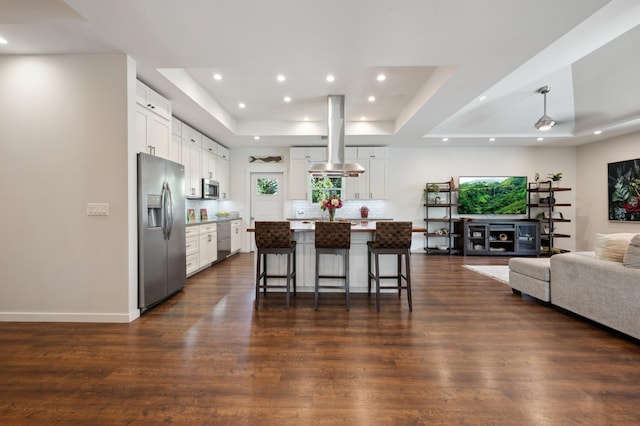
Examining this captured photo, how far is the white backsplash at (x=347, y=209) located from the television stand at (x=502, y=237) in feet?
6.74

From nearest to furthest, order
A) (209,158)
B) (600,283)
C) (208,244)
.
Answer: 1. (600,283)
2. (208,244)
3. (209,158)

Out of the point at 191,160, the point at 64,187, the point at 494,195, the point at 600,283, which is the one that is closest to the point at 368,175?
the point at 494,195

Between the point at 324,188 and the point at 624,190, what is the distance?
630 centimetres

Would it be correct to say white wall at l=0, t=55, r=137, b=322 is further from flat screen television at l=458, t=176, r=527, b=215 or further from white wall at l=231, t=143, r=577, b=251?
flat screen television at l=458, t=176, r=527, b=215

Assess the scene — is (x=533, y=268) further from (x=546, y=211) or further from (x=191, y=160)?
(x=191, y=160)

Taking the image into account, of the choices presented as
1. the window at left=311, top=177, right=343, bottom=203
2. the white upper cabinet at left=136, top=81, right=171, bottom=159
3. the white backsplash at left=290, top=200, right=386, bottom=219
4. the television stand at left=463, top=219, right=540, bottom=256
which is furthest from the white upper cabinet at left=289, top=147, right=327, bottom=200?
the television stand at left=463, top=219, right=540, bottom=256

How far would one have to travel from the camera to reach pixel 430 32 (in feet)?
8.06

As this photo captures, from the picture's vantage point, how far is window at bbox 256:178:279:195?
23.9 feet

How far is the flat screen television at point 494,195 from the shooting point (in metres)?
7.09

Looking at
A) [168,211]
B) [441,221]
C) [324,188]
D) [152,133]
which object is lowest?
[441,221]

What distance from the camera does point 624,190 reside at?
5.95m

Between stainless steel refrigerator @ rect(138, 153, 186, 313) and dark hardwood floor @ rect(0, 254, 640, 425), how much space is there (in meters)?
0.34

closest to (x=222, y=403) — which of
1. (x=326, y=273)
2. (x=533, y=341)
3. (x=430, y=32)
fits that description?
(x=326, y=273)

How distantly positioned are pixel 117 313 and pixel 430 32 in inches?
157
